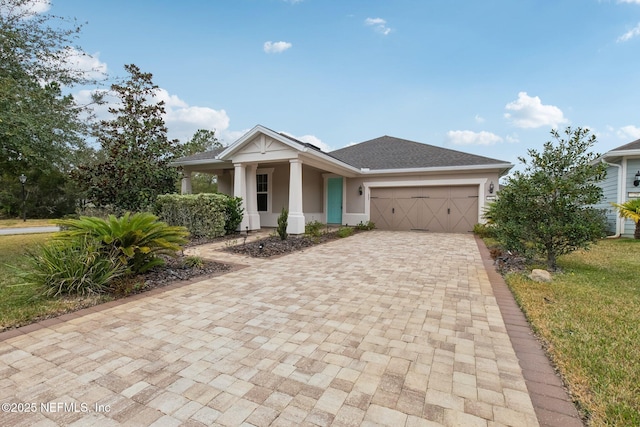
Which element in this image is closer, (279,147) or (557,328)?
(557,328)

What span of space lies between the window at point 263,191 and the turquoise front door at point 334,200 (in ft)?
9.78

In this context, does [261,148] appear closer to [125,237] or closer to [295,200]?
[295,200]

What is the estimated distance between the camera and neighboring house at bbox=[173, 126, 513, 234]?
10375 millimetres

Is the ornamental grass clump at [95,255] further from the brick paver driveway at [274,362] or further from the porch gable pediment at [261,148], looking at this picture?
the porch gable pediment at [261,148]

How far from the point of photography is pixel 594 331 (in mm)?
2982

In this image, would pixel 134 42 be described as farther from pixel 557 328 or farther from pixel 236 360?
pixel 557 328

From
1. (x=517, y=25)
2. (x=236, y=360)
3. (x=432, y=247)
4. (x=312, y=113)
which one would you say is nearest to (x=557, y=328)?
(x=236, y=360)

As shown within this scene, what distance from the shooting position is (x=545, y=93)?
11703 mm

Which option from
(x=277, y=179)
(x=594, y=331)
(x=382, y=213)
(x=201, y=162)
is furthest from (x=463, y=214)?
(x=201, y=162)

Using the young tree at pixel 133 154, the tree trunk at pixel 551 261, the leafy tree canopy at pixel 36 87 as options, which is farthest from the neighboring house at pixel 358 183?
the tree trunk at pixel 551 261

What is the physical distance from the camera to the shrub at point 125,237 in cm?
434

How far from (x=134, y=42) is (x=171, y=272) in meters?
8.14

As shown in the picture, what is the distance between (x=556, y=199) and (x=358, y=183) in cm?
880

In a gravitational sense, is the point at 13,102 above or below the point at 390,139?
below
